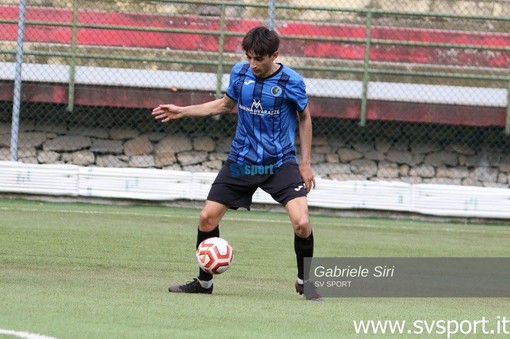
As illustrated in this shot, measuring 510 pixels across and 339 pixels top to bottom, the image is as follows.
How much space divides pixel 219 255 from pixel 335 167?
10.1m

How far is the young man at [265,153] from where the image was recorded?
798 centimetres

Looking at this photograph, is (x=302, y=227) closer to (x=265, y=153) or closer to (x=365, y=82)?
(x=265, y=153)

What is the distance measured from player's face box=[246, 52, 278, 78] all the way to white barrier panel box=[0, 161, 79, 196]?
25.8ft

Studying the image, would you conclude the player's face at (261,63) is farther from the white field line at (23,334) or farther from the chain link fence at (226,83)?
the chain link fence at (226,83)

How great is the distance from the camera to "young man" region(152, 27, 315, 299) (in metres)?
7.98

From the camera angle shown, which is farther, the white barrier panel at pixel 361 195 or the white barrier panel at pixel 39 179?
the white barrier panel at pixel 361 195

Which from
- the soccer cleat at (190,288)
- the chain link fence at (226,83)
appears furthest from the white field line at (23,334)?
the chain link fence at (226,83)

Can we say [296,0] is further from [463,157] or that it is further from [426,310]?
[426,310]

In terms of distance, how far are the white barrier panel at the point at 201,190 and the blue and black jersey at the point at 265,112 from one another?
24.4ft

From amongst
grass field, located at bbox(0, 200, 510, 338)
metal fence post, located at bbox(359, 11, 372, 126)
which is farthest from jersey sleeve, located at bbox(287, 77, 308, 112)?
metal fence post, located at bbox(359, 11, 372, 126)

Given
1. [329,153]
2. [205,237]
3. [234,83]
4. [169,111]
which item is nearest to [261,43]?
[234,83]

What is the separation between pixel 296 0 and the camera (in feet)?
62.1

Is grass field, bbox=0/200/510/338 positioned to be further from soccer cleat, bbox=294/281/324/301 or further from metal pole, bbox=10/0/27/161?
metal pole, bbox=10/0/27/161

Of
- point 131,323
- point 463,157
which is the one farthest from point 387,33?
point 131,323
